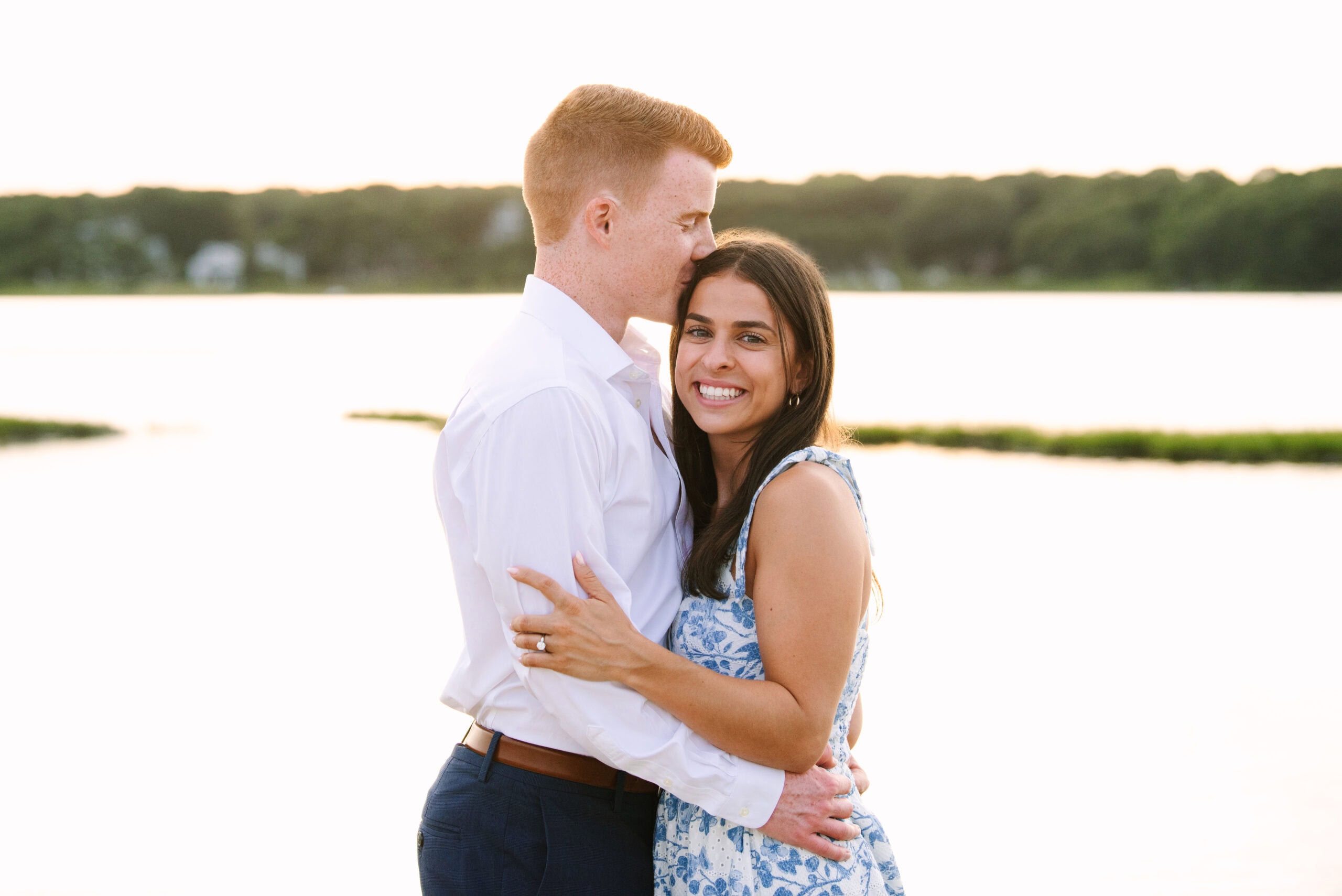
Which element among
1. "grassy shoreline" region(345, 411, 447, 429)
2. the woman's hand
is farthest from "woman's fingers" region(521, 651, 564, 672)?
"grassy shoreline" region(345, 411, 447, 429)

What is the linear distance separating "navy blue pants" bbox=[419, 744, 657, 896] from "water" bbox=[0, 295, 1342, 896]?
305cm

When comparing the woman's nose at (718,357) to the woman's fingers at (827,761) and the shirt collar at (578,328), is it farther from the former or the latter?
the woman's fingers at (827,761)

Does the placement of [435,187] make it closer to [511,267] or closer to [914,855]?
[511,267]

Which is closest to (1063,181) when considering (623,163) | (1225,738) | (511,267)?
(511,267)

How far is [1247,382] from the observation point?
89.4 ft

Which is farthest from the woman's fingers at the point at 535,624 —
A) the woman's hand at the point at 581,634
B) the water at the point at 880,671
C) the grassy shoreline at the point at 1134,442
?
the grassy shoreline at the point at 1134,442

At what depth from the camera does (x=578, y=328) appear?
2.29 meters

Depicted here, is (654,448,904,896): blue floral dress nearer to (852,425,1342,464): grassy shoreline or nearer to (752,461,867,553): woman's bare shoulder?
(752,461,867,553): woman's bare shoulder

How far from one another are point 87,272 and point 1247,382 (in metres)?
59.7

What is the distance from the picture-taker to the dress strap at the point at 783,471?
2.28m

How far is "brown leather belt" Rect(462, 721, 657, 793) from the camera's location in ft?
7.24

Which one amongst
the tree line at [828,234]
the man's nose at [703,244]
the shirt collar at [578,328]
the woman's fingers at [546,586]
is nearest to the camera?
the woman's fingers at [546,586]

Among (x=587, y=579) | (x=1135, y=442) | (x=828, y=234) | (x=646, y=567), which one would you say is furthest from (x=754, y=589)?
Result: (x=828, y=234)

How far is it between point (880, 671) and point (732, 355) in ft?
18.4
